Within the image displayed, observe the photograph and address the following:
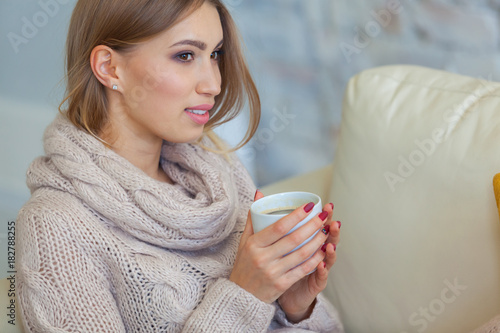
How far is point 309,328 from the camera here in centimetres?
125

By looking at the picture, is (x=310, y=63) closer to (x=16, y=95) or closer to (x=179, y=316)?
(x=16, y=95)

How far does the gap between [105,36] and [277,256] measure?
54 cm

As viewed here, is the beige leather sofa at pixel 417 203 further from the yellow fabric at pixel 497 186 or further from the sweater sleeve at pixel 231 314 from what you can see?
the sweater sleeve at pixel 231 314

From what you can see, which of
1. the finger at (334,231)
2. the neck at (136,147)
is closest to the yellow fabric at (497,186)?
the finger at (334,231)

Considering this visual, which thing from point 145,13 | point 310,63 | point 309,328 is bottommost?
point 309,328

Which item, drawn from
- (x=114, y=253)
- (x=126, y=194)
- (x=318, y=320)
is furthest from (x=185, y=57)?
(x=318, y=320)

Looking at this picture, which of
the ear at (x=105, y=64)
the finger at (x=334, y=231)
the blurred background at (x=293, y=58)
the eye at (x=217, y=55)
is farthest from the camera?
the blurred background at (x=293, y=58)

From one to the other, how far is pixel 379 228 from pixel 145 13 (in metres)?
0.66

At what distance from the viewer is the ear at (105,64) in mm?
1142

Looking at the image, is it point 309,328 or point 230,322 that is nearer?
point 230,322

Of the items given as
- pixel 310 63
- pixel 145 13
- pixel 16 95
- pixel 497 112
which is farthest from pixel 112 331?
pixel 310 63

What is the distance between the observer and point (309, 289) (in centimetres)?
117

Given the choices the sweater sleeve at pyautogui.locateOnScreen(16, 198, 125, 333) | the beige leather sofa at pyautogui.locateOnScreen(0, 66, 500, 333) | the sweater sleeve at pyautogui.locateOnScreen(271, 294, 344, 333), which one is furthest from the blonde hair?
the sweater sleeve at pyautogui.locateOnScreen(271, 294, 344, 333)

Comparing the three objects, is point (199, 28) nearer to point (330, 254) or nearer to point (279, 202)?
point (279, 202)
